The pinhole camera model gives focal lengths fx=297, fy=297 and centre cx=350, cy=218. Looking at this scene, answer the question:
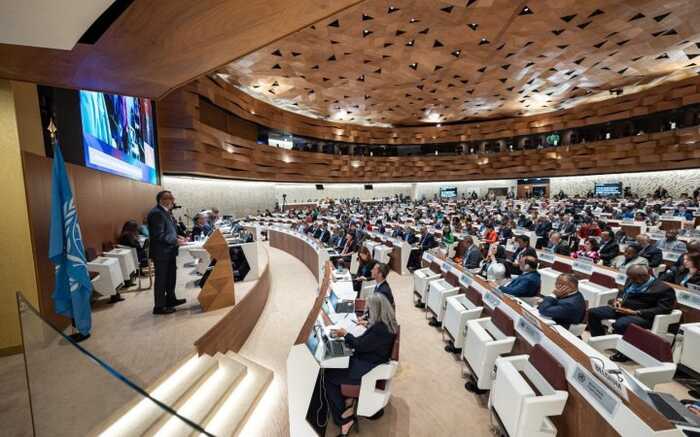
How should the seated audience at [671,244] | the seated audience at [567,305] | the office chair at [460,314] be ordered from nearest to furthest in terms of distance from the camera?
the seated audience at [567,305]
the office chair at [460,314]
the seated audience at [671,244]

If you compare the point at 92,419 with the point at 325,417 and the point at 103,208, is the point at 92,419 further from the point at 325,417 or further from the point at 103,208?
the point at 103,208

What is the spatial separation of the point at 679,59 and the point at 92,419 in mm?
26328

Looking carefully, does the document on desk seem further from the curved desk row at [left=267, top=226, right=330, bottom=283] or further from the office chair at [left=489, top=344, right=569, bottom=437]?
the curved desk row at [left=267, top=226, right=330, bottom=283]

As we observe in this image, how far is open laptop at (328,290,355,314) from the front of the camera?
3795 mm

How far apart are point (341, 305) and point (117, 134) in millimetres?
6948

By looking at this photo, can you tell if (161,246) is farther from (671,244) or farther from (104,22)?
(671,244)

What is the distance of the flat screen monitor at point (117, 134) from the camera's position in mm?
5586

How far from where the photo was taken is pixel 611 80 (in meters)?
19.2

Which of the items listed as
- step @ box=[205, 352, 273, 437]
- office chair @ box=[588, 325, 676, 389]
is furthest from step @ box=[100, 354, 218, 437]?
office chair @ box=[588, 325, 676, 389]

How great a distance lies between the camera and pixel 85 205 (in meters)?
5.45

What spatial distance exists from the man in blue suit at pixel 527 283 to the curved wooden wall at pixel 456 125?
1494 centimetres

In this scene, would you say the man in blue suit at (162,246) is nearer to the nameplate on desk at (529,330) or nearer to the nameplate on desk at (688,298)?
the nameplate on desk at (529,330)

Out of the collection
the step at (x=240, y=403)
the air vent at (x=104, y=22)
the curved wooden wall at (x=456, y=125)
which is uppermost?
the curved wooden wall at (x=456, y=125)

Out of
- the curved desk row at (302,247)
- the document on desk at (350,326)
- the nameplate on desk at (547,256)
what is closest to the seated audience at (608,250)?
the nameplate on desk at (547,256)
